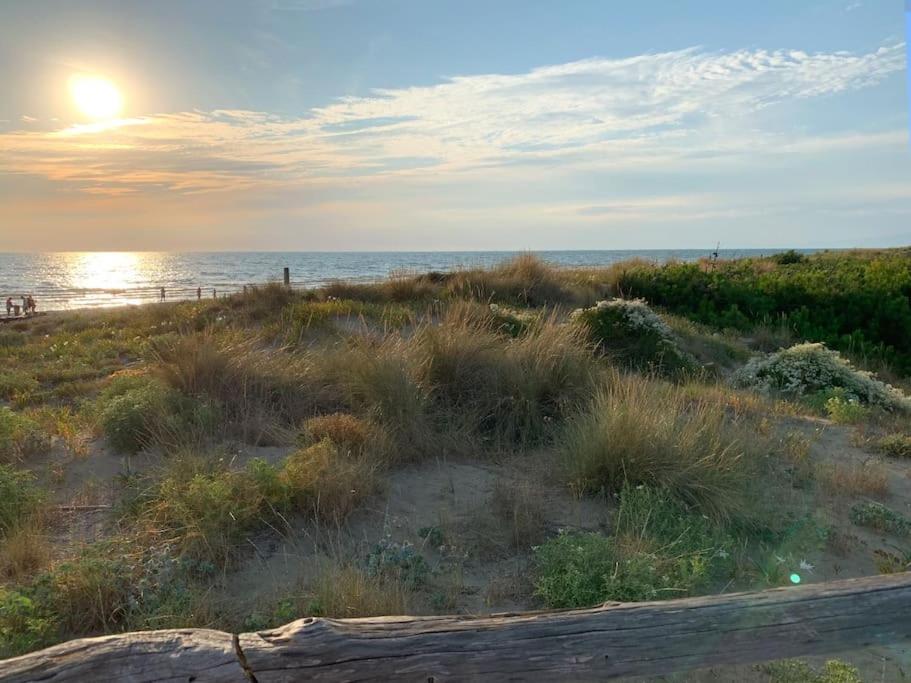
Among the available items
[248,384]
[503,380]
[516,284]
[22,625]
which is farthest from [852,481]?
[516,284]

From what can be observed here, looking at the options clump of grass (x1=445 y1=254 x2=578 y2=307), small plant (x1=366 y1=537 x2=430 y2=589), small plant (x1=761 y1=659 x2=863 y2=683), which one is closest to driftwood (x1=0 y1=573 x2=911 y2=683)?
small plant (x1=761 y1=659 x2=863 y2=683)

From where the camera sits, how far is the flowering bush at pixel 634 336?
30.0 feet

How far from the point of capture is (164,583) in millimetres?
3217

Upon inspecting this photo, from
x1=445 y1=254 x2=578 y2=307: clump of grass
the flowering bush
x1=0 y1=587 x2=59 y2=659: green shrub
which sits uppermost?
x1=445 y1=254 x2=578 y2=307: clump of grass

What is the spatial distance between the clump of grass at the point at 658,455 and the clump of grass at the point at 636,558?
0.30 m

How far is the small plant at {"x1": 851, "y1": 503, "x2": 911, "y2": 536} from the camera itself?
444 cm

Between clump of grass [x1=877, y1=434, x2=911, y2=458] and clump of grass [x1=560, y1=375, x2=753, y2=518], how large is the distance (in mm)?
2141

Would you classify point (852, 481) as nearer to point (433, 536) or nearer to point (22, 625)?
point (433, 536)

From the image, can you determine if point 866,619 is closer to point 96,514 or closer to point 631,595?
point 631,595

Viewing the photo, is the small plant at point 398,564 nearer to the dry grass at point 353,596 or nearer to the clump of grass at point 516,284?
the dry grass at point 353,596

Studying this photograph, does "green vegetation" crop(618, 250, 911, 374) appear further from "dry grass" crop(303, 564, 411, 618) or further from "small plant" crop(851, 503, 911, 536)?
"dry grass" crop(303, 564, 411, 618)

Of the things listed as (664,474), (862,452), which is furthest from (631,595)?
(862,452)

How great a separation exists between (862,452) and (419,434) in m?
4.37

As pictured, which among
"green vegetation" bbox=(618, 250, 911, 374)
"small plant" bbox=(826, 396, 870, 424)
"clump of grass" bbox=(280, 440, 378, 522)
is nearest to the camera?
"clump of grass" bbox=(280, 440, 378, 522)
